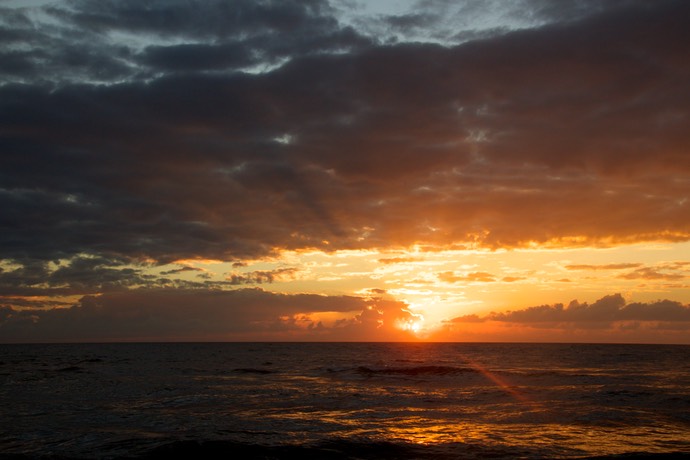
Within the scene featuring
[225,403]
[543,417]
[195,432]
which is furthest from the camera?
[225,403]

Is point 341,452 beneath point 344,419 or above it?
above

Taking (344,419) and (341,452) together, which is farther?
(344,419)

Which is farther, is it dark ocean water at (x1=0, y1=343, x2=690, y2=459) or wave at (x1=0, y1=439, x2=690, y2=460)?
dark ocean water at (x1=0, y1=343, x2=690, y2=459)

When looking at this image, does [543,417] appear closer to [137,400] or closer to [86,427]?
[86,427]

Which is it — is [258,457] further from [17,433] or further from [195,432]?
[17,433]

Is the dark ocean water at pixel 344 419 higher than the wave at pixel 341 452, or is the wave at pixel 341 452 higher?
the wave at pixel 341 452

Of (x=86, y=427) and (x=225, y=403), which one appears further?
(x=225, y=403)

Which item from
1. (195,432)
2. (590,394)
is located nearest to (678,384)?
(590,394)

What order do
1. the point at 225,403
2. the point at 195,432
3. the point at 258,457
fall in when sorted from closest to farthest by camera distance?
the point at 258,457, the point at 195,432, the point at 225,403

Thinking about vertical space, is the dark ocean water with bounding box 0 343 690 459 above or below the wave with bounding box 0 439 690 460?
below

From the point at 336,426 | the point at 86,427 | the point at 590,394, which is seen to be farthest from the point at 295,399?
the point at 590,394

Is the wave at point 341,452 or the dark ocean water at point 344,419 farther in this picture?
the dark ocean water at point 344,419

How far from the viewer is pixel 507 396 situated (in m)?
35.5

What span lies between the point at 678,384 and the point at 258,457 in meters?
40.3
